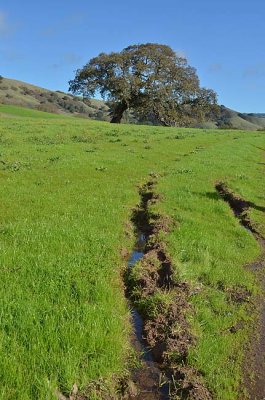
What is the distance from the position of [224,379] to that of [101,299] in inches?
110

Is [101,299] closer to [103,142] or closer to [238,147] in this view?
[103,142]

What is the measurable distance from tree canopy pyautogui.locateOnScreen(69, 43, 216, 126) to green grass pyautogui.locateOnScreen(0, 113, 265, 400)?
49.3 metres

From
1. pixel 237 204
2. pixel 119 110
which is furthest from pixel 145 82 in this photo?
pixel 237 204

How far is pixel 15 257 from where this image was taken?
951 centimetres

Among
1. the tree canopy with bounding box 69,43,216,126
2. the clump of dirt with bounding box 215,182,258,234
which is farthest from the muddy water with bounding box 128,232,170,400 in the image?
the tree canopy with bounding box 69,43,216,126

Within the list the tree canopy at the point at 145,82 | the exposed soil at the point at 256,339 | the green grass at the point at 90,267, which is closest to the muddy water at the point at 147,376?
the green grass at the point at 90,267

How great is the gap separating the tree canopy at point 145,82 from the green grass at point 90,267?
4933cm

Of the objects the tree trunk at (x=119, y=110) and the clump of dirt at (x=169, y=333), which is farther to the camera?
the tree trunk at (x=119, y=110)

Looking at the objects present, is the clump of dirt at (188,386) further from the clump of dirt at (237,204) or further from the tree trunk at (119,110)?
the tree trunk at (119,110)

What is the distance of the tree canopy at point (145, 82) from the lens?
229 feet

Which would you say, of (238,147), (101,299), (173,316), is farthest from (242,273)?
(238,147)

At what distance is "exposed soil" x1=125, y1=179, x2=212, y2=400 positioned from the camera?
6555 millimetres

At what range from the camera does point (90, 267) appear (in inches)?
380

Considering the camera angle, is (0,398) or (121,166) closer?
(0,398)
